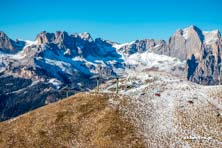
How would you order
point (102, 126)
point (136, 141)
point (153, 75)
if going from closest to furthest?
point (136, 141), point (102, 126), point (153, 75)

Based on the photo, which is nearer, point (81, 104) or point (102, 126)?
point (102, 126)

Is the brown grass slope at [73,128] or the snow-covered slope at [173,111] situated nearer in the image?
the brown grass slope at [73,128]

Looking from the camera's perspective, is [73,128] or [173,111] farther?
[173,111]

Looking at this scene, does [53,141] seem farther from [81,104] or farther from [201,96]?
[201,96]

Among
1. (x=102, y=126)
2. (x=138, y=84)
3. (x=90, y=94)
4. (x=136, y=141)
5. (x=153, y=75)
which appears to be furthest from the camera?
(x=153, y=75)

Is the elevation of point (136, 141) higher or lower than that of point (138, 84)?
lower

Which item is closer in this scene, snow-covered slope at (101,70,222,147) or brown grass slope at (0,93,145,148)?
brown grass slope at (0,93,145,148)

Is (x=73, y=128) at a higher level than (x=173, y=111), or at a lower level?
lower

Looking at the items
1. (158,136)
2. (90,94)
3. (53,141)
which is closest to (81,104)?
(90,94)
